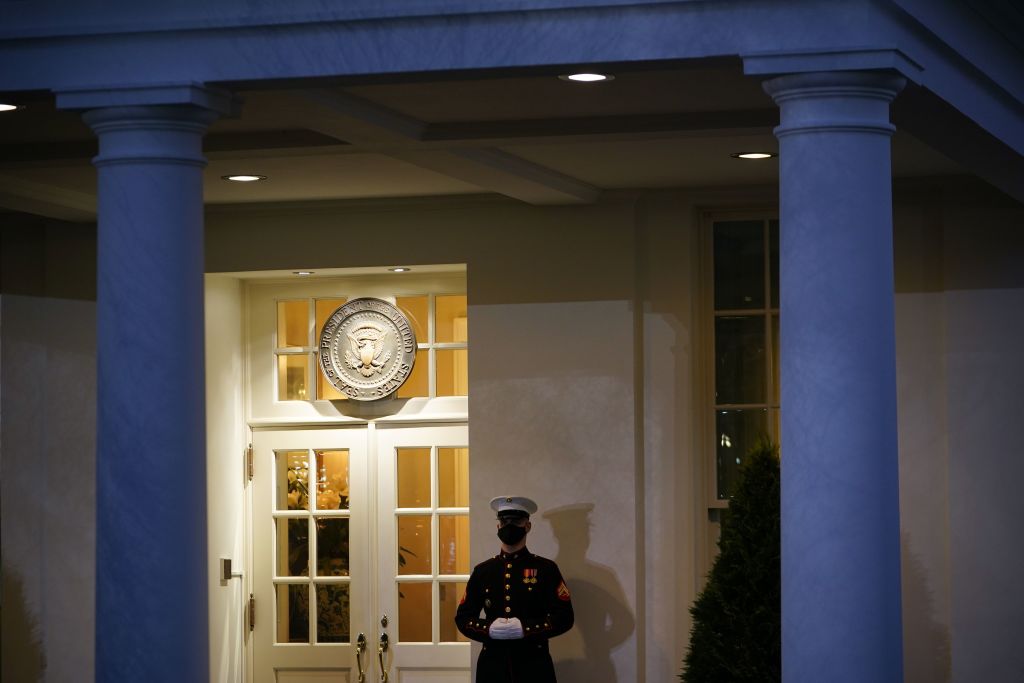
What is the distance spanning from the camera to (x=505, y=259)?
9125mm

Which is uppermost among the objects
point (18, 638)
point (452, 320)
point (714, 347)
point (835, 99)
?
point (835, 99)

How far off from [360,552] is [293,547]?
0.47 meters

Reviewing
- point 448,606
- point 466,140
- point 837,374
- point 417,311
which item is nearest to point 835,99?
point 837,374

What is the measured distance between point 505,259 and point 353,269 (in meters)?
0.94

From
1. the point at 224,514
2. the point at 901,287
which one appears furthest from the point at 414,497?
the point at 901,287

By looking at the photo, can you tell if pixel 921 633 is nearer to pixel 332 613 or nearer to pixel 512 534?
pixel 512 534

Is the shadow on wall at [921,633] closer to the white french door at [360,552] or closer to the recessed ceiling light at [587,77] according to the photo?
the white french door at [360,552]

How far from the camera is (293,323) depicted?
10023mm

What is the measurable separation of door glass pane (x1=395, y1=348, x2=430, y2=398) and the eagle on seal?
0.19 m

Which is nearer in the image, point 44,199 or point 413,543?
point 44,199

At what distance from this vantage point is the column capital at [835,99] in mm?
4949

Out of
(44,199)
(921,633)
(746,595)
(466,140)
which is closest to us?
(746,595)

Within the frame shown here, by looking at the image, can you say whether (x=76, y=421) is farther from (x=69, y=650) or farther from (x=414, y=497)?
(x=414, y=497)

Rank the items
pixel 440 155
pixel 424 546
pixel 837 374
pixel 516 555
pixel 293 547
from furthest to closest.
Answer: pixel 293 547
pixel 424 546
pixel 516 555
pixel 440 155
pixel 837 374
